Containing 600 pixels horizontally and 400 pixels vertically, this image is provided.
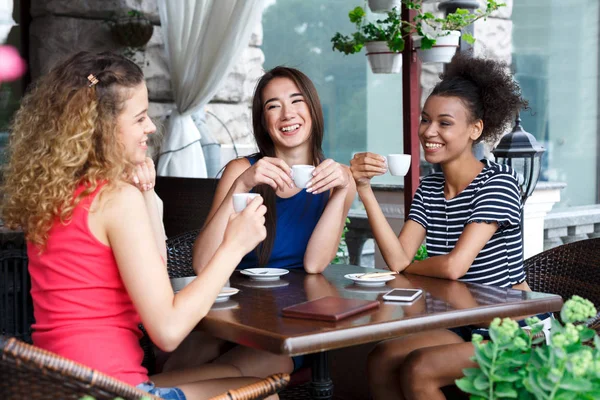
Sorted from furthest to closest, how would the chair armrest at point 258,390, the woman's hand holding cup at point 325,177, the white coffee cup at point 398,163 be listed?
the white coffee cup at point 398,163 < the woman's hand holding cup at point 325,177 < the chair armrest at point 258,390

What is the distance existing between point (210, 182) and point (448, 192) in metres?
1.57

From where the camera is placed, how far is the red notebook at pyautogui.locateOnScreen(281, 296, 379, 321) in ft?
5.34

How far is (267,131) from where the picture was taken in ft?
8.51

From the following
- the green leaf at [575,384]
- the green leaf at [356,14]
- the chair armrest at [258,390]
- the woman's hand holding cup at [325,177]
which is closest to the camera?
the green leaf at [575,384]

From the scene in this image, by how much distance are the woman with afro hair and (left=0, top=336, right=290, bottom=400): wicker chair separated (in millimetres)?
876

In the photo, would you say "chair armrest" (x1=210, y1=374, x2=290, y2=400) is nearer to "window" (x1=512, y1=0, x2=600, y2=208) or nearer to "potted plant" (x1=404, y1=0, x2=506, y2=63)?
"potted plant" (x1=404, y1=0, x2=506, y2=63)

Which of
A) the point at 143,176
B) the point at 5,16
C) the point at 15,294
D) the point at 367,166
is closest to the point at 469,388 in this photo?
the point at 143,176

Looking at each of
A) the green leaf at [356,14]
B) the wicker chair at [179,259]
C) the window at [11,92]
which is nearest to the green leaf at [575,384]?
the wicker chair at [179,259]

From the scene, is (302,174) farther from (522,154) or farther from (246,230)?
(522,154)

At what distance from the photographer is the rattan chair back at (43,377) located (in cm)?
130

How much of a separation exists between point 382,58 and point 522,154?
1156mm

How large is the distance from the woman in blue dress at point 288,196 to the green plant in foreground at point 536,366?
1.01 m

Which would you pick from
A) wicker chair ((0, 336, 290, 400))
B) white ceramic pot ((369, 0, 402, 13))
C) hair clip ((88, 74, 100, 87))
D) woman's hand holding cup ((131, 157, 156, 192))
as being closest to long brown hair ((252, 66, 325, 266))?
woman's hand holding cup ((131, 157, 156, 192))

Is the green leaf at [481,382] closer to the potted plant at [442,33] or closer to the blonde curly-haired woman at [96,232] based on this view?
the blonde curly-haired woman at [96,232]
